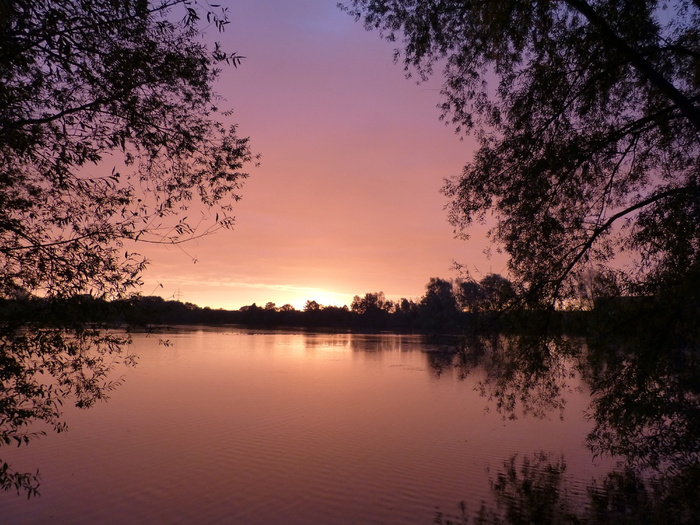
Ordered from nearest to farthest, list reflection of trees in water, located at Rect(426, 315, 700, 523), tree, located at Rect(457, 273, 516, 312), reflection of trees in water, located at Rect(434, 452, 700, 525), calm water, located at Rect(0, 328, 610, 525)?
reflection of trees in water, located at Rect(426, 315, 700, 523), reflection of trees in water, located at Rect(434, 452, 700, 525), tree, located at Rect(457, 273, 516, 312), calm water, located at Rect(0, 328, 610, 525)

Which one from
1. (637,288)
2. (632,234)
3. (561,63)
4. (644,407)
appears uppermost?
(561,63)

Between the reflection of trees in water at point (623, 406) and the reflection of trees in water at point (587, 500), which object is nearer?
the reflection of trees in water at point (623, 406)

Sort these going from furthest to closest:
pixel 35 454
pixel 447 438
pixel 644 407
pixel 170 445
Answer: pixel 447 438, pixel 170 445, pixel 35 454, pixel 644 407

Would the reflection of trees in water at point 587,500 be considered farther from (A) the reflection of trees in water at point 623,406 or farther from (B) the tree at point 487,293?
(B) the tree at point 487,293

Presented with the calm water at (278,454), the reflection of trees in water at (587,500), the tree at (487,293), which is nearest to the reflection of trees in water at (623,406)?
the reflection of trees in water at (587,500)

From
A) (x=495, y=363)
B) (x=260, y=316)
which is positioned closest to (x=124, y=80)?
(x=495, y=363)

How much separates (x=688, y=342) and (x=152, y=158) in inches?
346

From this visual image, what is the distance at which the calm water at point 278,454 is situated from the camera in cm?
1038

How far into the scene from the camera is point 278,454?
14031 millimetres

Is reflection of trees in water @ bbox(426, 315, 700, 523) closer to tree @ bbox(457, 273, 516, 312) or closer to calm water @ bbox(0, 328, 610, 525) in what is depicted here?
tree @ bbox(457, 273, 516, 312)

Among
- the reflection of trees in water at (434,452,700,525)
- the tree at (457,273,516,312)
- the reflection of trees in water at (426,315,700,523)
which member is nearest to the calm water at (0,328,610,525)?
the reflection of trees in water at (434,452,700,525)

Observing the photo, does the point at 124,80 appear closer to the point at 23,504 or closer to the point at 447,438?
the point at 23,504

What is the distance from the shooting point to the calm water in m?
10.4

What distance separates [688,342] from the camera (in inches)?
328
